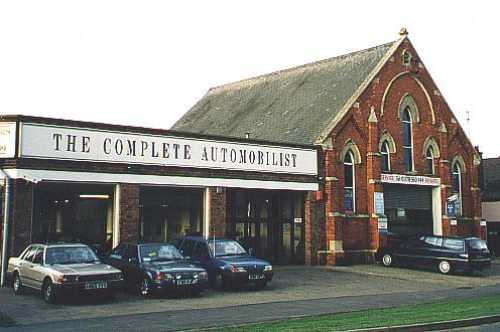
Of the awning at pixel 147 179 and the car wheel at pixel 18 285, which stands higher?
the awning at pixel 147 179

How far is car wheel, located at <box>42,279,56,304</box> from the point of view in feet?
51.0

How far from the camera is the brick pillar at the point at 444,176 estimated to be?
33.4 metres

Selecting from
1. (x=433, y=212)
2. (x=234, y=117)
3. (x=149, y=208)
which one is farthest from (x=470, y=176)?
(x=149, y=208)

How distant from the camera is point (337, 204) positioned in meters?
28.8

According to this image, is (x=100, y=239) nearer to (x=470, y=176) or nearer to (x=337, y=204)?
(x=337, y=204)

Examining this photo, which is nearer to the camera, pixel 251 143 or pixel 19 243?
pixel 19 243

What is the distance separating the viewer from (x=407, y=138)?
33.5m

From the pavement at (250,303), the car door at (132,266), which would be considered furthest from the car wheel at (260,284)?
the car door at (132,266)

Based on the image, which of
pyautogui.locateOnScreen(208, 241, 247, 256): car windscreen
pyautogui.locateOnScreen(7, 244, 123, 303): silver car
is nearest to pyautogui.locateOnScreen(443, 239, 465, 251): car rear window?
pyautogui.locateOnScreen(208, 241, 247, 256): car windscreen

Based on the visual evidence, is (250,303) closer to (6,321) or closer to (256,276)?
(256,276)

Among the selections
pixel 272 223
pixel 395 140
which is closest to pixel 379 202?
pixel 395 140

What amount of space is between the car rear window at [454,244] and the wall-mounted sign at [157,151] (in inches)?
262

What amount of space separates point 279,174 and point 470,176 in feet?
48.6

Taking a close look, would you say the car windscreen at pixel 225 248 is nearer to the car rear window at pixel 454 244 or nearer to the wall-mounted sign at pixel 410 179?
the car rear window at pixel 454 244
